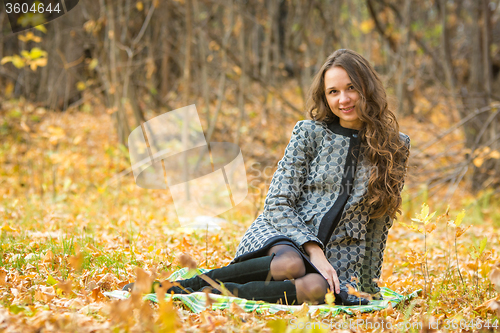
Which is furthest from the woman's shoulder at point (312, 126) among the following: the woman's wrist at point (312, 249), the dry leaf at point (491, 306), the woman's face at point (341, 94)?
the dry leaf at point (491, 306)

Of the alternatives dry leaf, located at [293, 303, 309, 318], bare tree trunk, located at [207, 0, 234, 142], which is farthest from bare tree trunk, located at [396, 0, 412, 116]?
dry leaf, located at [293, 303, 309, 318]

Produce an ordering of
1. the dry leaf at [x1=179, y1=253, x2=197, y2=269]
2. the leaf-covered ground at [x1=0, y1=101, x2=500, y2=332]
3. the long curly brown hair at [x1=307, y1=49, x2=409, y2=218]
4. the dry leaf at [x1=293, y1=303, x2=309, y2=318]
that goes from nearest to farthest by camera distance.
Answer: the dry leaf at [x1=179, y1=253, x2=197, y2=269]
the leaf-covered ground at [x1=0, y1=101, x2=500, y2=332]
the dry leaf at [x1=293, y1=303, x2=309, y2=318]
the long curly brown hair at [x1=307, y1=49, x2=409, y2=218]

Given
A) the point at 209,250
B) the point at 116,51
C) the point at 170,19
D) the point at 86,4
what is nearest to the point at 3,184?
the point at 116,51

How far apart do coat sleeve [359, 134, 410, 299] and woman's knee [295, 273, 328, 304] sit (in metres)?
0.50

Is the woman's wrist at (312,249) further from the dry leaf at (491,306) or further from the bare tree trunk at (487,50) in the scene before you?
the bare tree trunk at (487,50)

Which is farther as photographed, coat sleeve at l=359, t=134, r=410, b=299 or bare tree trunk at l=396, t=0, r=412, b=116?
bare tree trunk at l=396, t=0, r=412, b=116

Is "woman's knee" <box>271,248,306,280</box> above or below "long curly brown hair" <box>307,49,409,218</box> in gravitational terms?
below

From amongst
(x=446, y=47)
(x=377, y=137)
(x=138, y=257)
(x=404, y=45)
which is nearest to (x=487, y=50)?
(x=446, y=47)

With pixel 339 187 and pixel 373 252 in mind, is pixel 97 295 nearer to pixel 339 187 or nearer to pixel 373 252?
pixel 339 187

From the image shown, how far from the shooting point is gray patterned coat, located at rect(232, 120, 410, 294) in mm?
2207

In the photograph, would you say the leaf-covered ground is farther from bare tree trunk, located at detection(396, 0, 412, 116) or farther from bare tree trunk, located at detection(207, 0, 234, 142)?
bare tree trunk, located at detection(396, 0, 412, 116)

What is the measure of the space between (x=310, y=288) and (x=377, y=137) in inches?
35.0

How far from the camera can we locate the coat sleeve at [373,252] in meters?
2.39

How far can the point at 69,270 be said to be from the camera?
2377mm
